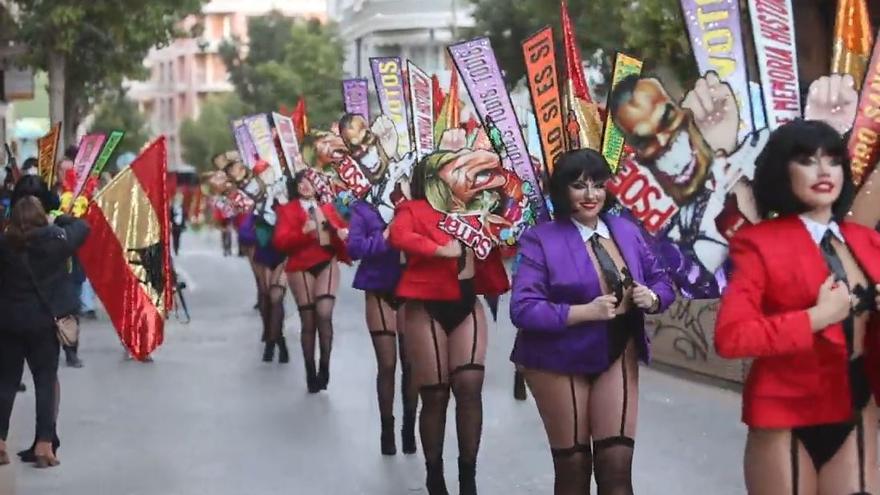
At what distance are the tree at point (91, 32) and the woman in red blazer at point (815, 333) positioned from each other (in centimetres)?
2052

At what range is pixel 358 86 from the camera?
521 inches

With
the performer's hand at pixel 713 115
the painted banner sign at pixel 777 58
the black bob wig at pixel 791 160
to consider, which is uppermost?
the painted banner sign at pixel 777 58

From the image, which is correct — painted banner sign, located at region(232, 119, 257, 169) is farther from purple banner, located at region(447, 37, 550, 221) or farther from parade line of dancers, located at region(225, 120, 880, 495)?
purple banner, located at region(447, 37, 550, 221)

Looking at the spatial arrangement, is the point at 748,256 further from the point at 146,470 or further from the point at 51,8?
the point at 51,8

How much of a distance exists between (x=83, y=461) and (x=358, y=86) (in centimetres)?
486

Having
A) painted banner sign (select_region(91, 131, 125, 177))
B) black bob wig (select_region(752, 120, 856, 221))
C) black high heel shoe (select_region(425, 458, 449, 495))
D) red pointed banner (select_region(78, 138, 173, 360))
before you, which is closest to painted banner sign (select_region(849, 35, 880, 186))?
black bob wig (select_region(752, 120, 856, 221))

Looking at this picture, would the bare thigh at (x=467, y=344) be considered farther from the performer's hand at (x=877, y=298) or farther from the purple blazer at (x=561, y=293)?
the performer's hand at (x=877, y=298)

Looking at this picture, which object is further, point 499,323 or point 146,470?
point 499,323

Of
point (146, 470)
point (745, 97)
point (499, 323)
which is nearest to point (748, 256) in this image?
point (745, 97)

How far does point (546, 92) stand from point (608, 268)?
5.11 feet

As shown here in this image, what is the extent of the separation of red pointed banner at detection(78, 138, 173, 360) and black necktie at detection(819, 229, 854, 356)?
634 cm

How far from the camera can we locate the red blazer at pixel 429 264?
7.62m

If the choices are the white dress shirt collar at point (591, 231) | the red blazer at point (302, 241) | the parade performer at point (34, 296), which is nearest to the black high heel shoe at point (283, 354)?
the red blazer at point (302, 241)

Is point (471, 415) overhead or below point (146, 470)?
overhead
